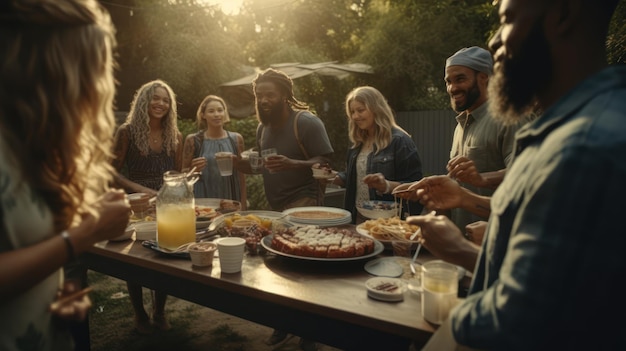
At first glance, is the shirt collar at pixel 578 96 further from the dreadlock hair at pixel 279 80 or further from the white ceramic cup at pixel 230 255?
the dreadlock hair at pixel 279 80

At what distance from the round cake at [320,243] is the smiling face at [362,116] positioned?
1.96 meters

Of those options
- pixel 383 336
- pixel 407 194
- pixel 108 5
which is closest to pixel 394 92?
pixel 108 5

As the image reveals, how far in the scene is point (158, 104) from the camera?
4.52 m

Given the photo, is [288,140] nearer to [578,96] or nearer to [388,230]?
[388,230]

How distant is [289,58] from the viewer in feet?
62.1

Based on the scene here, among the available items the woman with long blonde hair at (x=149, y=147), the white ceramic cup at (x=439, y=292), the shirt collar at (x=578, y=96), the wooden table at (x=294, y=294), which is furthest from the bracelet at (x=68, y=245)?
the woman with long blonde hair at (x=149, y=147)

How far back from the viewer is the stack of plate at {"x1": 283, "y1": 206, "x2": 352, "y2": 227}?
298cm

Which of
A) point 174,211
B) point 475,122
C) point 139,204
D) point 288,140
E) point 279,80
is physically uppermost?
point 279,80

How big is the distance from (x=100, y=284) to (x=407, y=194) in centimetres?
452

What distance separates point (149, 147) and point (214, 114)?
0.95 metres

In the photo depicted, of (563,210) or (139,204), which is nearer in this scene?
(563,210)

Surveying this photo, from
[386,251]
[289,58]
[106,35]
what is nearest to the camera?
[106,35]

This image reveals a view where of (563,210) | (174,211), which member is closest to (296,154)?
(174,211)

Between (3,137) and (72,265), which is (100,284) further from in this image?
(3,137)
